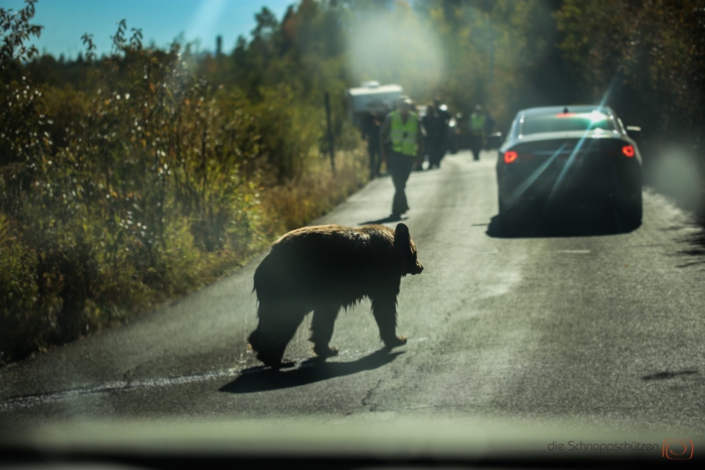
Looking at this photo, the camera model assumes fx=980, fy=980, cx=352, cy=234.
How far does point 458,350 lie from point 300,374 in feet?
5.15

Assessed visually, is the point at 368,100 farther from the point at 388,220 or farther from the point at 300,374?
the point at 300,374

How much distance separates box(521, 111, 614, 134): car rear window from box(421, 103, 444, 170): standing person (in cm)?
1110

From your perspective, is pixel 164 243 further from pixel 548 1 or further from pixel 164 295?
pixel 548 1

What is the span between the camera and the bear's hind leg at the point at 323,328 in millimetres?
5462

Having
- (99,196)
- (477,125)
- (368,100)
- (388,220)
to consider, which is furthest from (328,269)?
(368,100)

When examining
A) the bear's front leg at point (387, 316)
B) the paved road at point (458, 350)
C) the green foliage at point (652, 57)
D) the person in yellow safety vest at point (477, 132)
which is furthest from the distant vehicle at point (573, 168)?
the person in yellow safety vest at point (477, 132)

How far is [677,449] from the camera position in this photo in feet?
14.3

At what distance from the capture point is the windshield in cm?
495

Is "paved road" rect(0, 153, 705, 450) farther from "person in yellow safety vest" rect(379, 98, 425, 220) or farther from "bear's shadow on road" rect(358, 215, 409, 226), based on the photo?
"person in yellow safety vest" rect(379, 98, 425, 220)

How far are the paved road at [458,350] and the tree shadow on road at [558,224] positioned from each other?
1.4 inches

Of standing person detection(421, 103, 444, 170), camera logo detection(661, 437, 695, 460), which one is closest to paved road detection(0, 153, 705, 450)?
camera logo detection(661, 437, 695, 460)

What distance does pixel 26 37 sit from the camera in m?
6.60

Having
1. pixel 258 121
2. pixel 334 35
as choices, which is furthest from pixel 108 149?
pixel 334 35

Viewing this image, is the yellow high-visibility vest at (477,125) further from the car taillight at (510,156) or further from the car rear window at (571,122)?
the car taillight at (510,156)
